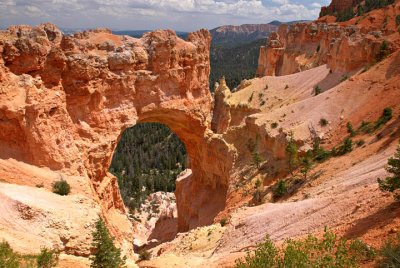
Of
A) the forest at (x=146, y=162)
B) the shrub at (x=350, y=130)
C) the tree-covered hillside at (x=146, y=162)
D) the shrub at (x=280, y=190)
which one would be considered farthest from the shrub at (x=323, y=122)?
the tree-covered hillside at (x=146, y=162)

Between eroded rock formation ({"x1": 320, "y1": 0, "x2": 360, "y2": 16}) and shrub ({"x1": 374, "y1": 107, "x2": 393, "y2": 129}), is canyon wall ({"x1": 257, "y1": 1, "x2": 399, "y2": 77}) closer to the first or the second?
eroded rock formation ({"x1": 320, "y1": 0, "x2": 360, "y2": 16})

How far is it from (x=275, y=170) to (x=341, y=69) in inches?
677

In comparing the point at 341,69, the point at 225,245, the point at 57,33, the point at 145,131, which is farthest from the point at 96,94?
the point at 145,131

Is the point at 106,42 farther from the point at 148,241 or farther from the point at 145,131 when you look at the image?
the point at 145,131

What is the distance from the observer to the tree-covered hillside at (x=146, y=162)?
6775 cm

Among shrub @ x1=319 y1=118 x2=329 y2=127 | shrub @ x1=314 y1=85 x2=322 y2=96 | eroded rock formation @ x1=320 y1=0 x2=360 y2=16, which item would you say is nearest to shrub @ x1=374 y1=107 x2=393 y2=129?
shrub @ x1=319 y1=118 x2=329 y2=127

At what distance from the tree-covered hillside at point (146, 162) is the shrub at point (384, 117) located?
3822cm

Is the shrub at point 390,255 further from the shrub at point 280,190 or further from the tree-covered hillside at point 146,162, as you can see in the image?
the tree-covered hillside at point 146,162

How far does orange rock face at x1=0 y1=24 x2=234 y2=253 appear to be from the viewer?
23.8m

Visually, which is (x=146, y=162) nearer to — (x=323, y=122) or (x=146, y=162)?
(x=146, y=162)

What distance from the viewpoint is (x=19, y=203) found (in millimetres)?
18609

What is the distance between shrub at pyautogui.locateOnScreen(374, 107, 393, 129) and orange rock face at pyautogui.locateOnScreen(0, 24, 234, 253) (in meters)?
14.0

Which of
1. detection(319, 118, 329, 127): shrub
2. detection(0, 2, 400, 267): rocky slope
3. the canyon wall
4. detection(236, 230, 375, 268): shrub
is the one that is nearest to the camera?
detection(236, 230, 375, 268): shrub

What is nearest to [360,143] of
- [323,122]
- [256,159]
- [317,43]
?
[323,122]
